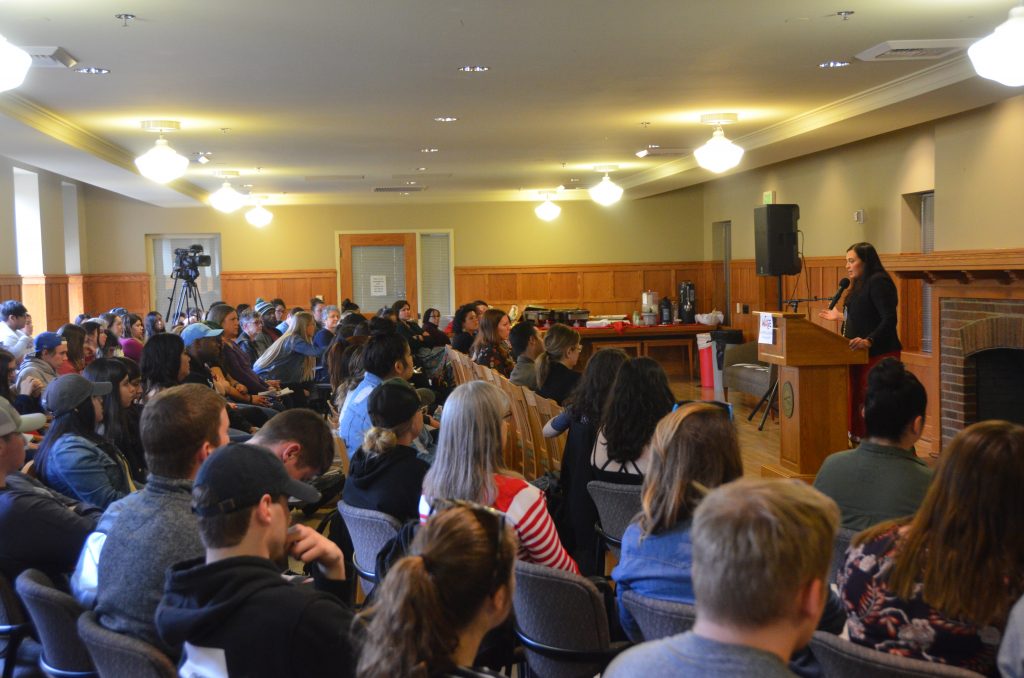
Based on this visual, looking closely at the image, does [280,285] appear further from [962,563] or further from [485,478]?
[962,563]

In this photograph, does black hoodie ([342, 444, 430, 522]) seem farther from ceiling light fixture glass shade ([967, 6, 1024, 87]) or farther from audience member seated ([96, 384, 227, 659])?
A: ceiling light fixture glass shade ([967, 6, 1024, 87])

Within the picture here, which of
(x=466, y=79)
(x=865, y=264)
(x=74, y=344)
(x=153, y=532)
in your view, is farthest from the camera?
(x=74, y=344)

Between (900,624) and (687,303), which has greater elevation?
(687,303)

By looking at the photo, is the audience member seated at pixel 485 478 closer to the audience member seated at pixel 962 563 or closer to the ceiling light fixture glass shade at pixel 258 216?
the audience member seated at pixel 962 563

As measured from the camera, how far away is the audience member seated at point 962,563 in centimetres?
209

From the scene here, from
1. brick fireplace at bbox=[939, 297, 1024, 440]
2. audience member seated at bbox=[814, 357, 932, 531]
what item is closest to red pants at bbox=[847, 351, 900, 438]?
brick fireplace at bbox=[939, 297, 1024, 440]

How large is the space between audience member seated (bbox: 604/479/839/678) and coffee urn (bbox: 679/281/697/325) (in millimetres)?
13340

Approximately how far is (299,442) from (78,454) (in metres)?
1.10

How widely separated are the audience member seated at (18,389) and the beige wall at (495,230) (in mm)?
10561

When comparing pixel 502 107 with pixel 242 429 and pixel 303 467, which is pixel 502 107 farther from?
pixel 303 467

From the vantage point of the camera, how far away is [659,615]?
2254mm

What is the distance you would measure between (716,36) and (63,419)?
156 inches

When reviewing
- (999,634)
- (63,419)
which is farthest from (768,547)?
(63,419)

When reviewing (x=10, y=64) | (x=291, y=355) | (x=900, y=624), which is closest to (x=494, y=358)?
(x=291, y=355)
